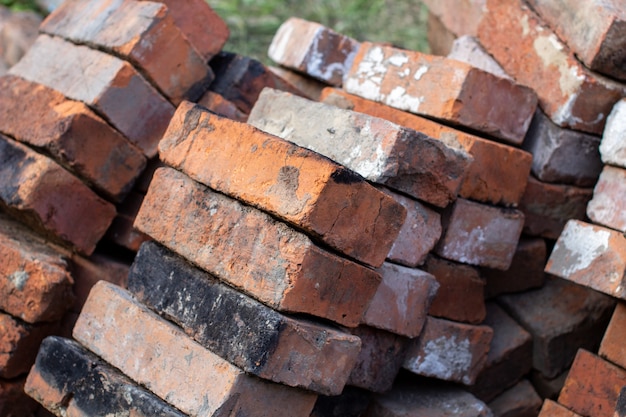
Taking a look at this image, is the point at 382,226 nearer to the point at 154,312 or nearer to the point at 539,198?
the point at 154,312

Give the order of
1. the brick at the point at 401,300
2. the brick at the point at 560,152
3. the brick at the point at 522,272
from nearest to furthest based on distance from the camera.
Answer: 1. the brick at the point at 401,300
2. the brick at the point at 560,152
3. the brick at the point at 522,272

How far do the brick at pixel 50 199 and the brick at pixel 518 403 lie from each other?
211 cm

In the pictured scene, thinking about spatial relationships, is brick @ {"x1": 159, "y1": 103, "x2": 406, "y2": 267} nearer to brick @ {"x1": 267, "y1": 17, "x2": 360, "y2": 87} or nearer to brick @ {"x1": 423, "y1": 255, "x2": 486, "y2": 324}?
brick @ {"x1": 423, "y1": 255, "x2": 486, "y2": 324}

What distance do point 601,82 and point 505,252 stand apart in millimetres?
925

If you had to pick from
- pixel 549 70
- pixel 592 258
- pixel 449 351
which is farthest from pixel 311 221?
pixel 549 70

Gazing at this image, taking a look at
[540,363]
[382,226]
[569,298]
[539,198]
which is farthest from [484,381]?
[382,226]

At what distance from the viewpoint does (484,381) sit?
410 centimetres

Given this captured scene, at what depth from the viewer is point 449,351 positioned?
3.72 m

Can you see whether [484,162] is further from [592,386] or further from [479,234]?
[592,386]

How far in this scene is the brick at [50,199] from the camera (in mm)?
3730

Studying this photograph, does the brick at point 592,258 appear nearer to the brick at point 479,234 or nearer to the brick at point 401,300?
the brick at point 479,234

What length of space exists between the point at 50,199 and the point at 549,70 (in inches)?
96.1

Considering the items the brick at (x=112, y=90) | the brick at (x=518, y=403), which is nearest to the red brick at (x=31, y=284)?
the brick at (x=112, y=90)

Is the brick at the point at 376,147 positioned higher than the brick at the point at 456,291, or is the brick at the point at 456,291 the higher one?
the brick at the point at 376,147
